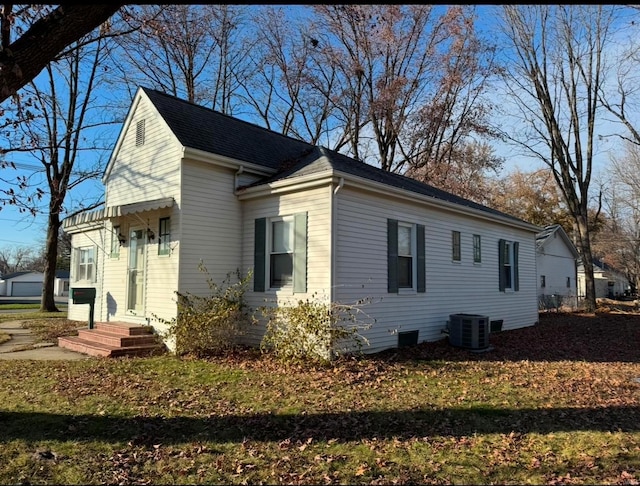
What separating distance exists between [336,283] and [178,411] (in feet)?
13.0

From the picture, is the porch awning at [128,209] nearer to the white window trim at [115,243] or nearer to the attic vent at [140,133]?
the white window trim at [115,243]

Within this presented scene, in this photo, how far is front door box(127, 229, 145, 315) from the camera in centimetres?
1097

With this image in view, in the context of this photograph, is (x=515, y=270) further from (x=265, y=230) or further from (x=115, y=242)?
(x=115, y=242)

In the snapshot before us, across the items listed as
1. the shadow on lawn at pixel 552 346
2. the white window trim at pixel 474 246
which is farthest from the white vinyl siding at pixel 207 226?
the white window trim at pixel 474 246

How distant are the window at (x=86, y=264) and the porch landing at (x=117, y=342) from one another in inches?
190

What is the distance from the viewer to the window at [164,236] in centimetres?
1002

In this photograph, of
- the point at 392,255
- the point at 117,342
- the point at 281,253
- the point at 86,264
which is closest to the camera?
the point at 117,342

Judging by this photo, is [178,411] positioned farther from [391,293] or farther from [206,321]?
[391,293]

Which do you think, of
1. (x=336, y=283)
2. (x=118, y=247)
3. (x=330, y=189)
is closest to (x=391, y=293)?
(x=336, y=283)

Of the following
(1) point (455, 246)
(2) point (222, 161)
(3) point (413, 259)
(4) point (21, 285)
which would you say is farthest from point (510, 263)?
(4) point (21, 285)

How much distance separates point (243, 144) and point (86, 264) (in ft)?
25.8

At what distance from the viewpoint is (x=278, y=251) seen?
32.7 ft

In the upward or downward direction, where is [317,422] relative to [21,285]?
downward

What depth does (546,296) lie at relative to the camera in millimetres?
25328
